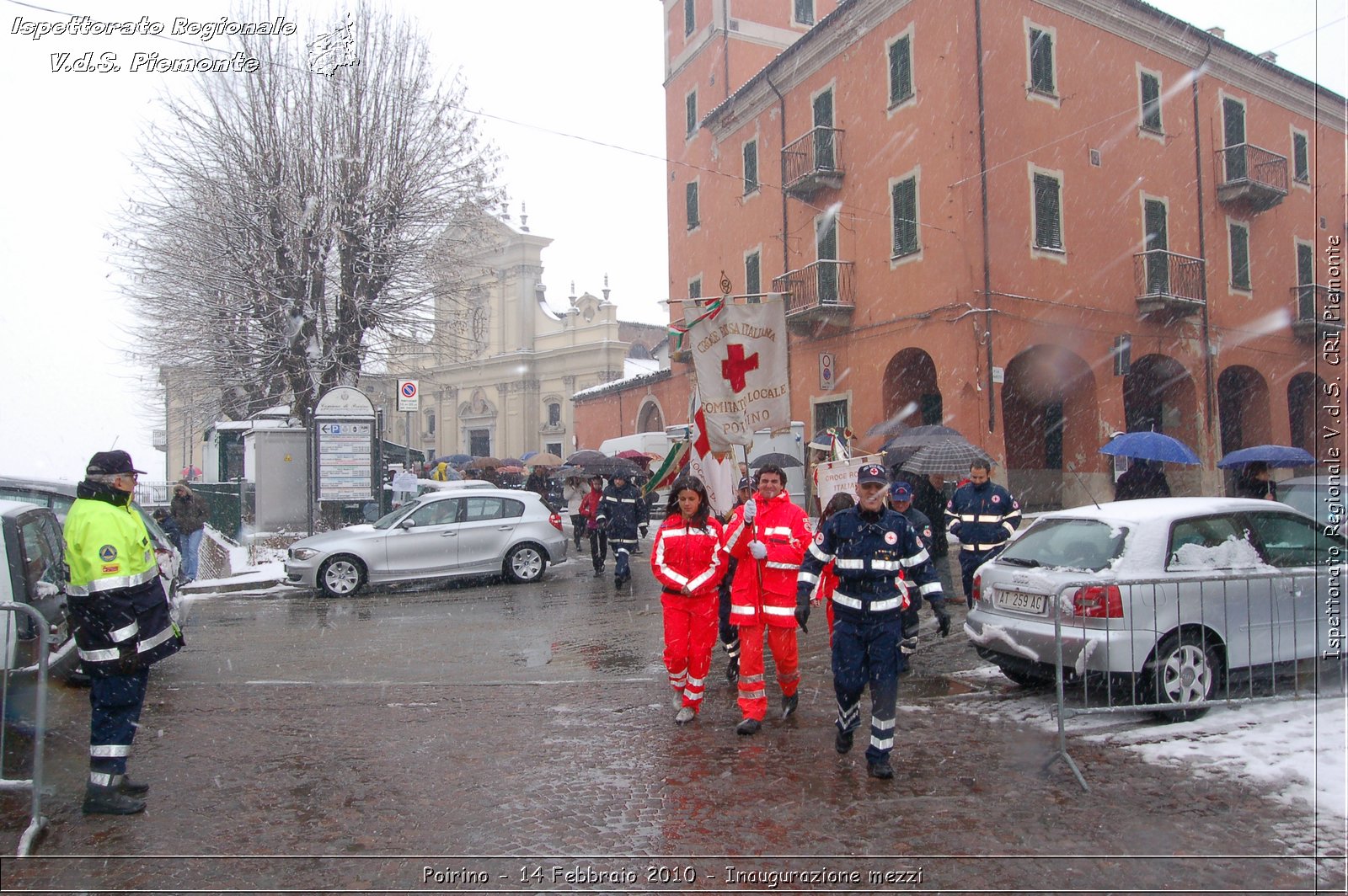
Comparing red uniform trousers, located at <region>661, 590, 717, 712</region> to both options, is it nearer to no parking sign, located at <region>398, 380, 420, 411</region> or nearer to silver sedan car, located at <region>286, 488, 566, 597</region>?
silver sedan car, located at <region>286, 488, 566, 597</region>

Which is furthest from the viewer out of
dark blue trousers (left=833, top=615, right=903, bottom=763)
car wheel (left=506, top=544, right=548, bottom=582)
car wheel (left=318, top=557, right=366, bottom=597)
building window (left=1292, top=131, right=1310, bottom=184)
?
building window (left=1292, top=131, right=1310, bottom=184)

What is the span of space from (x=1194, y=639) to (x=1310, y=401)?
1017 inches

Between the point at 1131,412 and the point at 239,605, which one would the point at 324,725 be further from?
the point at 1131,412

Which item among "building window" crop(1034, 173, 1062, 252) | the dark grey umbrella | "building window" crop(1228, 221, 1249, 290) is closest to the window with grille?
"building window" crop(1034, 173, 1062, 252)

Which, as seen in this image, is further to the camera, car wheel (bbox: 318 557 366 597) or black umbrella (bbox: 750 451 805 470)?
black umbrella (bbox: 750 451 805 470)

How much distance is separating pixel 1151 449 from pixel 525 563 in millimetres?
8911

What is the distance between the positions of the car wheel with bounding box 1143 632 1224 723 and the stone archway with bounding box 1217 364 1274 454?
22.4 meters

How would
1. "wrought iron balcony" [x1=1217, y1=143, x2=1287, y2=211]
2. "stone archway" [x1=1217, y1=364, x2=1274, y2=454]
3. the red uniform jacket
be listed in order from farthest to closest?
"stone archway" [x1=1217, y1=364, x2=1274, y2=454]
"wrought iron balcony" [x1=1217, y1=143, x2=1287, y2=211]
the red uniform jacket

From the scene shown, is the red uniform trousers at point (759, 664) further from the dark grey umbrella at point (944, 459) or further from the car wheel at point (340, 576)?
the car wheel at point (340, 576)

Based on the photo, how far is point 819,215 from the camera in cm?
2466

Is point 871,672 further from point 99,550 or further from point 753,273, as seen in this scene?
point 753,273

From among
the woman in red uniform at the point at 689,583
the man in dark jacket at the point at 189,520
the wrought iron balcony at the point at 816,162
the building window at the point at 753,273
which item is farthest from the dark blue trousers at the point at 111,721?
the building window at the point at 753,273

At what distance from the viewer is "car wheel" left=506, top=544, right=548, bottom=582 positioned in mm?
14898

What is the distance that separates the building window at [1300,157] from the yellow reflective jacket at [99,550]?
30.3 meters
